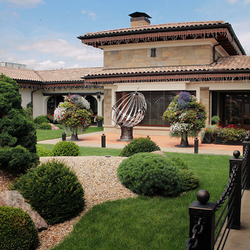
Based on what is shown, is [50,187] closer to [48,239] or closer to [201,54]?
[48,239]

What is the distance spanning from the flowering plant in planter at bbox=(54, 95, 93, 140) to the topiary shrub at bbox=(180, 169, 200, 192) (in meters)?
10.2

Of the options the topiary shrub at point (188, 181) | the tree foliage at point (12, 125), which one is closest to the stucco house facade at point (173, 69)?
the topiary shrub at point (188, 181)

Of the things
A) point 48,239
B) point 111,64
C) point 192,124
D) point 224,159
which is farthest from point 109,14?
point 48,239

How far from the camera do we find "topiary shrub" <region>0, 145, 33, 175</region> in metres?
5.58

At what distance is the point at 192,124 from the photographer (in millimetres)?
14156

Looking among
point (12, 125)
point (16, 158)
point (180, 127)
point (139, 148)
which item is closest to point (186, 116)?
point (180, 127)

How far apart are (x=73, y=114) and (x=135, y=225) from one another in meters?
12.1

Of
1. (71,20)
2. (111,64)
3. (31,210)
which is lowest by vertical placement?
(31,210)

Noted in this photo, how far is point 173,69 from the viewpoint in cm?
1898

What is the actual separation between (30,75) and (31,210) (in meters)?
26.9

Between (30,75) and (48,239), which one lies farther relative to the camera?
(30,75)

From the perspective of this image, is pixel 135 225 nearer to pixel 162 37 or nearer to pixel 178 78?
pixel 178 78

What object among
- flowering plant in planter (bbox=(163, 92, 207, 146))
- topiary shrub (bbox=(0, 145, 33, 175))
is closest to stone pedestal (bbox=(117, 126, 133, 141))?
flowering plant in planter (bbox=(163, 92, 207, 146))

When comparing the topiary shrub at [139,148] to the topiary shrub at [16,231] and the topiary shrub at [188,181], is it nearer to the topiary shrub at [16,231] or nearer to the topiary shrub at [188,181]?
the topiary shrub at [188,181]
